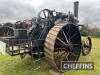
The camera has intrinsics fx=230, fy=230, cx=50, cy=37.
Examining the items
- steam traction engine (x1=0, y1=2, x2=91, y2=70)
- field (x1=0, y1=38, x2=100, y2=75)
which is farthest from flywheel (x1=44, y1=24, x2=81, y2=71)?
field (x1=0, y1=38, x2=100, y2=75)

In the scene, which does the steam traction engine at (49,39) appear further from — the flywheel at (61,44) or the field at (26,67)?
the field at (26,67)

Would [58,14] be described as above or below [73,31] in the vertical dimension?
above

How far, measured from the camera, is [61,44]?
365 inches

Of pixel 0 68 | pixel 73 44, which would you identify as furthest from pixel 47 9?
pixel 0 68

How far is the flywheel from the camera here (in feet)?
28.0

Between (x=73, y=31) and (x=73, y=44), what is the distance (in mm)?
561

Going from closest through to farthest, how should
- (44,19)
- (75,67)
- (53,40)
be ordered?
(75,67) < (53,40) < (44,19)

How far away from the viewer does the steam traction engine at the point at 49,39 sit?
8.58m

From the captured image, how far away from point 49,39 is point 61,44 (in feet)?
2.68

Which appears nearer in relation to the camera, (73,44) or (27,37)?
(27,37)

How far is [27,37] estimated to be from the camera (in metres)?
9.25

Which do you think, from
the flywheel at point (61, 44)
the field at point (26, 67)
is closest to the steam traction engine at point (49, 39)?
the flywheel at point (61, 44)

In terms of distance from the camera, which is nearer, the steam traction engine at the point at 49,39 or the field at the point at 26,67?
the steam traction engine at the point at 49,39

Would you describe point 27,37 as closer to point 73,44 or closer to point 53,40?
point 53,40
